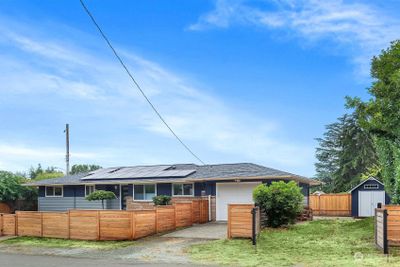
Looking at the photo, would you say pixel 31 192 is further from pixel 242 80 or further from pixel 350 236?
pixel 350 236

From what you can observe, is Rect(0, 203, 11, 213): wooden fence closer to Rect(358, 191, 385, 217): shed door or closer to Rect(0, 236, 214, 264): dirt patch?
Rect(0, 236, 214, 264): dirt patch

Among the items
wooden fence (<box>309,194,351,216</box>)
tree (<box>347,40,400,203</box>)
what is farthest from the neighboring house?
wooden fence (<box>309,194,351,216</box>)

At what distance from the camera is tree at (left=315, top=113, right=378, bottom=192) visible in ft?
154

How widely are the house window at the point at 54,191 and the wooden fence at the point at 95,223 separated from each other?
10020 millimetres

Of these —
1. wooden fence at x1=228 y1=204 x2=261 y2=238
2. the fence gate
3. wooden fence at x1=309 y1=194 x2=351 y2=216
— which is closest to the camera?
the fence gate

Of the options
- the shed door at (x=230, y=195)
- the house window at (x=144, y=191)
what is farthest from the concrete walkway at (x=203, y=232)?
the house window at (x=144, y=191)

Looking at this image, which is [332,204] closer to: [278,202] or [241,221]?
[278,202]

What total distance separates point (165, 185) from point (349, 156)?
2790 centimetres

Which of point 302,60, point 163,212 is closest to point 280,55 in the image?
point 302,60

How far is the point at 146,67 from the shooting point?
60.7ft

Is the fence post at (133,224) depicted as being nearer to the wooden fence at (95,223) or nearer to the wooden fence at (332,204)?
the wooden fence at (95,223)

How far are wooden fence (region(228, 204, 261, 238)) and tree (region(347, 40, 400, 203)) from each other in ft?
18.0

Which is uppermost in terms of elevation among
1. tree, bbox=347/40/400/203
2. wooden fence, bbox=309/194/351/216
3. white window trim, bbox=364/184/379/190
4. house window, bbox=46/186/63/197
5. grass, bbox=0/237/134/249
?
tree, bbox=347/40/400/203

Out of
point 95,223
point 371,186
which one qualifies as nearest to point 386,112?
point 371,186
